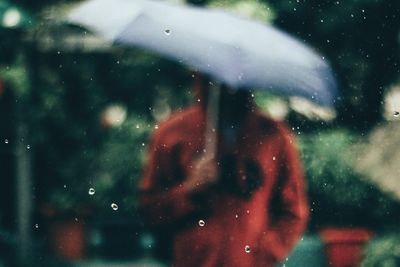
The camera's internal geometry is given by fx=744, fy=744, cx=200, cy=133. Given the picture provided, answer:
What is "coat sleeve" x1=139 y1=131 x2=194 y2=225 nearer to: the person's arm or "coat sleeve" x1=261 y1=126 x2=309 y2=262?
the person's arm

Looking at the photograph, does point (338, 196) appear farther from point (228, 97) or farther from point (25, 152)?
point (25, 152)

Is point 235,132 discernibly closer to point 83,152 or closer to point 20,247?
point 83,152

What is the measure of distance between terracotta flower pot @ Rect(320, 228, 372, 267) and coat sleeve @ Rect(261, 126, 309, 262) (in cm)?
8

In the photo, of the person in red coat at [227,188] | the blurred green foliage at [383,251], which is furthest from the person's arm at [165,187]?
the blurred green foliage at [383,251]

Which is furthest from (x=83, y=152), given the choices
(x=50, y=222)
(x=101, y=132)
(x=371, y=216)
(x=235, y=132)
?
(x=371, y=216)

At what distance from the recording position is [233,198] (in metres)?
2.03

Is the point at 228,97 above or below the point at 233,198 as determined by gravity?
above

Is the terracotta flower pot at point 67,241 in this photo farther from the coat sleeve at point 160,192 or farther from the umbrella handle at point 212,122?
the umbrella handle at point 212,122

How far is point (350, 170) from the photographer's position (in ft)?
6.81

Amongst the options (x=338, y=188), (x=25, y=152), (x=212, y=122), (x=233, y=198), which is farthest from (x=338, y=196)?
(x=25, y=152)

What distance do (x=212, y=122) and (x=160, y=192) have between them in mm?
242

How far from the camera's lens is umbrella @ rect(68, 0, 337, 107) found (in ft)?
6.44

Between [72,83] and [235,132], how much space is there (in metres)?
0.46

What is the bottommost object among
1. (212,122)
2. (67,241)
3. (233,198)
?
(67,241)
